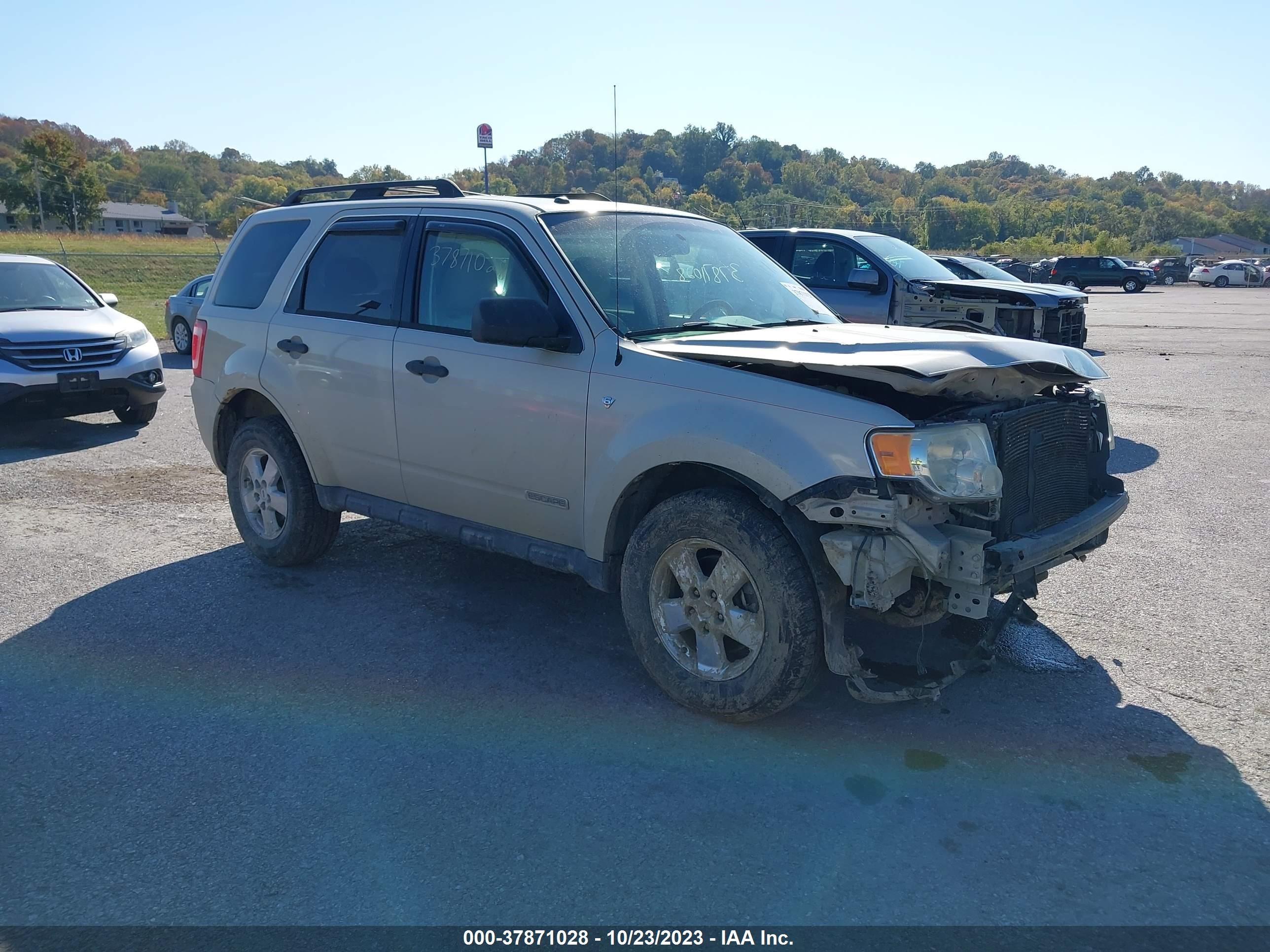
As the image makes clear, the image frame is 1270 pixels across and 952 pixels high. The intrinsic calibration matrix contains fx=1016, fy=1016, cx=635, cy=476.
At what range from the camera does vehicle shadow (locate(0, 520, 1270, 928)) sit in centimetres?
296

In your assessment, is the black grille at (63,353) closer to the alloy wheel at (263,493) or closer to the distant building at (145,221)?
the alloy wheel at (263,493)

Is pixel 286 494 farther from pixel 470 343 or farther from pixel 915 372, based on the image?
pixel 915 372

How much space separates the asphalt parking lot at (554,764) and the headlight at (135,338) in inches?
183

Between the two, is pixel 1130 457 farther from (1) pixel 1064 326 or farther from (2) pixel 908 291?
(2) pixel 908 291

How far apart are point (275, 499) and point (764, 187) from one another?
26.8ft

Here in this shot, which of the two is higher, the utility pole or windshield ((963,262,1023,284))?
the utility pole

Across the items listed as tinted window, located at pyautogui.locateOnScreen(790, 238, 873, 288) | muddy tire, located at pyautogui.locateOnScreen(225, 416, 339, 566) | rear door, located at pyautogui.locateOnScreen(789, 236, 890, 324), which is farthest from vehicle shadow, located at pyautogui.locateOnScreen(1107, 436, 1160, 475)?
muddy tire, located at pyautogui.locateOnScreen(225, 416, 339, 566)

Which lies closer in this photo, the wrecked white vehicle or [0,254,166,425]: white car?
[0,254,166,425]: white car

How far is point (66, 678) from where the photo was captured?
4574 millimetres

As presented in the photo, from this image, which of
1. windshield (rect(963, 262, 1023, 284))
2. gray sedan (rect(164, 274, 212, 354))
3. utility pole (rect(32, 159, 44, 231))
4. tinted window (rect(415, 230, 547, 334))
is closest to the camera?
tinted window (rect(415, 230, 547, 334))

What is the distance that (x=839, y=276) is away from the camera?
36.6 feet

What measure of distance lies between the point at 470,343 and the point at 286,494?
5.90 feet

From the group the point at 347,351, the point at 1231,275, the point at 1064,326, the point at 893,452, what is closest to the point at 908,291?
the point at 1064,326

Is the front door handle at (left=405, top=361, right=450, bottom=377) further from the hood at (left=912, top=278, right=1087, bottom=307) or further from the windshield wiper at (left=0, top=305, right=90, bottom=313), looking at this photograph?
the windshield wiper at (left=0, top=305, right=90, bottom=313)
